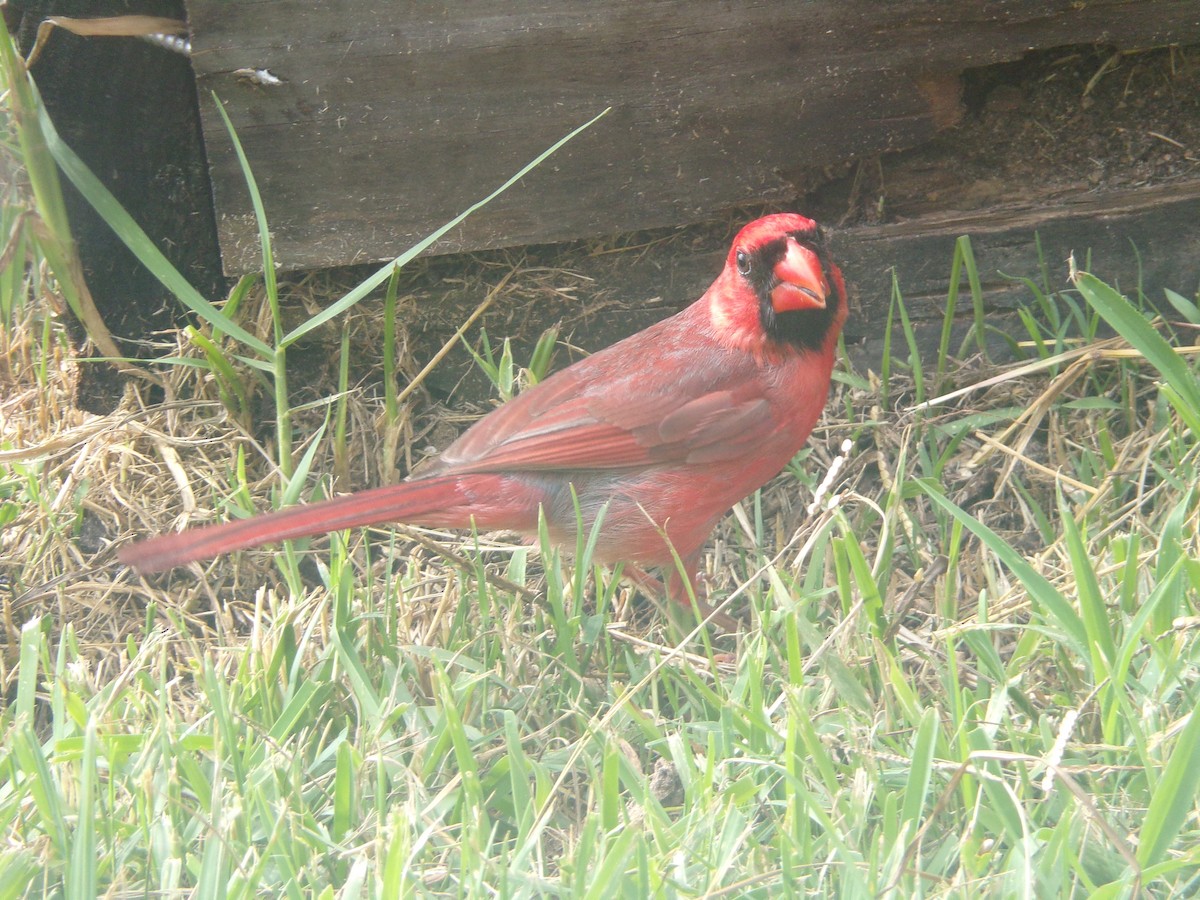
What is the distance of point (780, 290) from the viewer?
2936 mm

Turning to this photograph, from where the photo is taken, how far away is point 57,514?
3146mm

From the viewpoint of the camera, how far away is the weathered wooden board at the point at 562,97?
3121 millimetres

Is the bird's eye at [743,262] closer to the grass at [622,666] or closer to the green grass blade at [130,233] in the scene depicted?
the grass at [622,666]

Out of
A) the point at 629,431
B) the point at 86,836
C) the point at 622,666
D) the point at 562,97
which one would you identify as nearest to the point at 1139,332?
the point at 629,431

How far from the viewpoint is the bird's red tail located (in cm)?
239

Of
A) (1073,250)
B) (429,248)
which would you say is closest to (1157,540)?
(1073,250)

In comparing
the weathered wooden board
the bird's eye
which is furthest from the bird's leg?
the weathered wooden board

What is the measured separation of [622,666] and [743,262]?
1008mm

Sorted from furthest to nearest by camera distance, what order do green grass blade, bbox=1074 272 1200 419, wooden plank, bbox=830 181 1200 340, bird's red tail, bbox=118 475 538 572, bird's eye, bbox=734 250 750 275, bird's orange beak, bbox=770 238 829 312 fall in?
1. wooden plank, bbox=830 181 1200 340
2. bird's eye, bbox=734 250 750 275
3. bird's orange beak, bbox=770 238 829 312
4. green grass blade, bbox=1074 272 1200 419
5. bird's red tail, bbox=118 475 538 572

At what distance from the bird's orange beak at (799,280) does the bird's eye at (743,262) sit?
9 cm

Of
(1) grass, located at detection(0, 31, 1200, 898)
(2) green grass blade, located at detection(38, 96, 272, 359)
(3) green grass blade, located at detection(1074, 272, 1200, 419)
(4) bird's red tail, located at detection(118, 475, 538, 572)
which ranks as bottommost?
(1) grass, located at detection(0, 31, 1200, 898)

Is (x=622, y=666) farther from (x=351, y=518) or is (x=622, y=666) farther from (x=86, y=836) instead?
(x=86, y=836)

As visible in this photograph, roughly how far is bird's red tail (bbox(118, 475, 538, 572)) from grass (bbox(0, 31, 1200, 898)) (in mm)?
128

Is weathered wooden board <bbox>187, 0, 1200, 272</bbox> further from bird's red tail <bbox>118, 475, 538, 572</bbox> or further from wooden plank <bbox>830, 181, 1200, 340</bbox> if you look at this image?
bird's red tail <bbox>118, 475, 538, 572</bbox>
